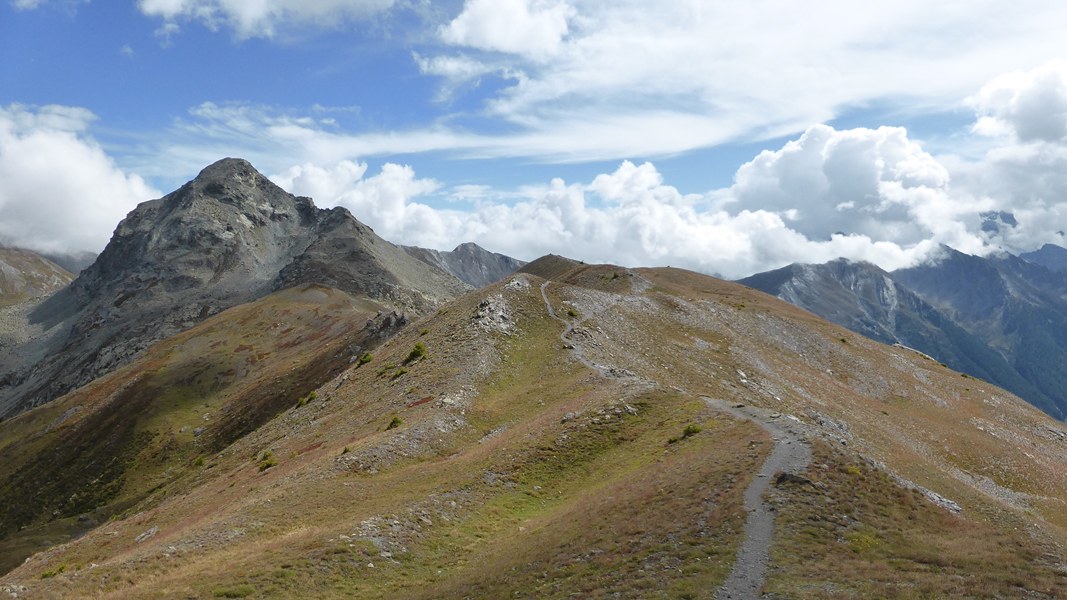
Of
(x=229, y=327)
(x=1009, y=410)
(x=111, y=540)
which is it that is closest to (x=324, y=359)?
(x=111, y=540)

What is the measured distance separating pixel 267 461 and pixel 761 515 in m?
42.5

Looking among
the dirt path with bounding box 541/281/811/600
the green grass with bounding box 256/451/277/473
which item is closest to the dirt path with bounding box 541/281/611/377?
the dirt path with bounding box 541/281/811/600

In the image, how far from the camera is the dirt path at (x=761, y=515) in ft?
64.1

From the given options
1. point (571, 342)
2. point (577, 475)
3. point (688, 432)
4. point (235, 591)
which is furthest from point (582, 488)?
point (571, 342)

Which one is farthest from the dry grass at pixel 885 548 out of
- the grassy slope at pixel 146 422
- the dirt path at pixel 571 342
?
the grassy slope at pixel 146 422

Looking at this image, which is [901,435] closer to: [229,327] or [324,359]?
[324,359]

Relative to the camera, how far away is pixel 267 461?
51594 mm

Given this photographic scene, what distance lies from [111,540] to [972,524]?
5615 cm

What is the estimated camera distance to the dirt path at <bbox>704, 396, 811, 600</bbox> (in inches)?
770

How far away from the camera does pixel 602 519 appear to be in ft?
90.3

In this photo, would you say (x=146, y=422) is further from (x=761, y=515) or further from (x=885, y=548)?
(x=885, y=548)

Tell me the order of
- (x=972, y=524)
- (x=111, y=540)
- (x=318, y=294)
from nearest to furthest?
1. (x=972, y=524)
2. (x=111, y=540)
3. (x=318, y=294)

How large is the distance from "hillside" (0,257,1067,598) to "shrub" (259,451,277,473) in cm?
63

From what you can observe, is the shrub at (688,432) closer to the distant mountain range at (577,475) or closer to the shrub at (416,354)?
the distant mountain range at (577,475)
